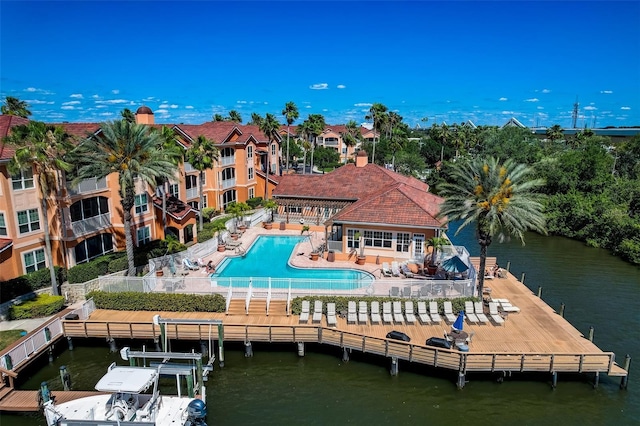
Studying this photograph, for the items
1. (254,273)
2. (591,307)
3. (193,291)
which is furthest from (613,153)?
(193,291)

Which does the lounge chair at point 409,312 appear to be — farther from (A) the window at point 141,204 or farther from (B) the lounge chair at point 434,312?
(A) the window at point 141,204

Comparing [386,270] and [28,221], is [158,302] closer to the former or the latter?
[28,221]

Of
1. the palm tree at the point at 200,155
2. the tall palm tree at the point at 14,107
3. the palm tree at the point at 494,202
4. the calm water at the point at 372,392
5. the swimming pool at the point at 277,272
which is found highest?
the tall palm tree at the point at 14,107

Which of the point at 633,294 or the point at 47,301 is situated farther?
the point at 633,294

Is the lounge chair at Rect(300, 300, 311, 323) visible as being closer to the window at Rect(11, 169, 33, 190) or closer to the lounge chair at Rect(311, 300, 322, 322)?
the lounge chair at Rect(311, 300, 322, 322)

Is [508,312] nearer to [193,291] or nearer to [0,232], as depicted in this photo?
[193,291]

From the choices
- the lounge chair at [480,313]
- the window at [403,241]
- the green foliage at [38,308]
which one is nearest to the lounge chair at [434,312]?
the lounge chair at [480,313]

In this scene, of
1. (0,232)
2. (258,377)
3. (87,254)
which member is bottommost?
(258,377)
